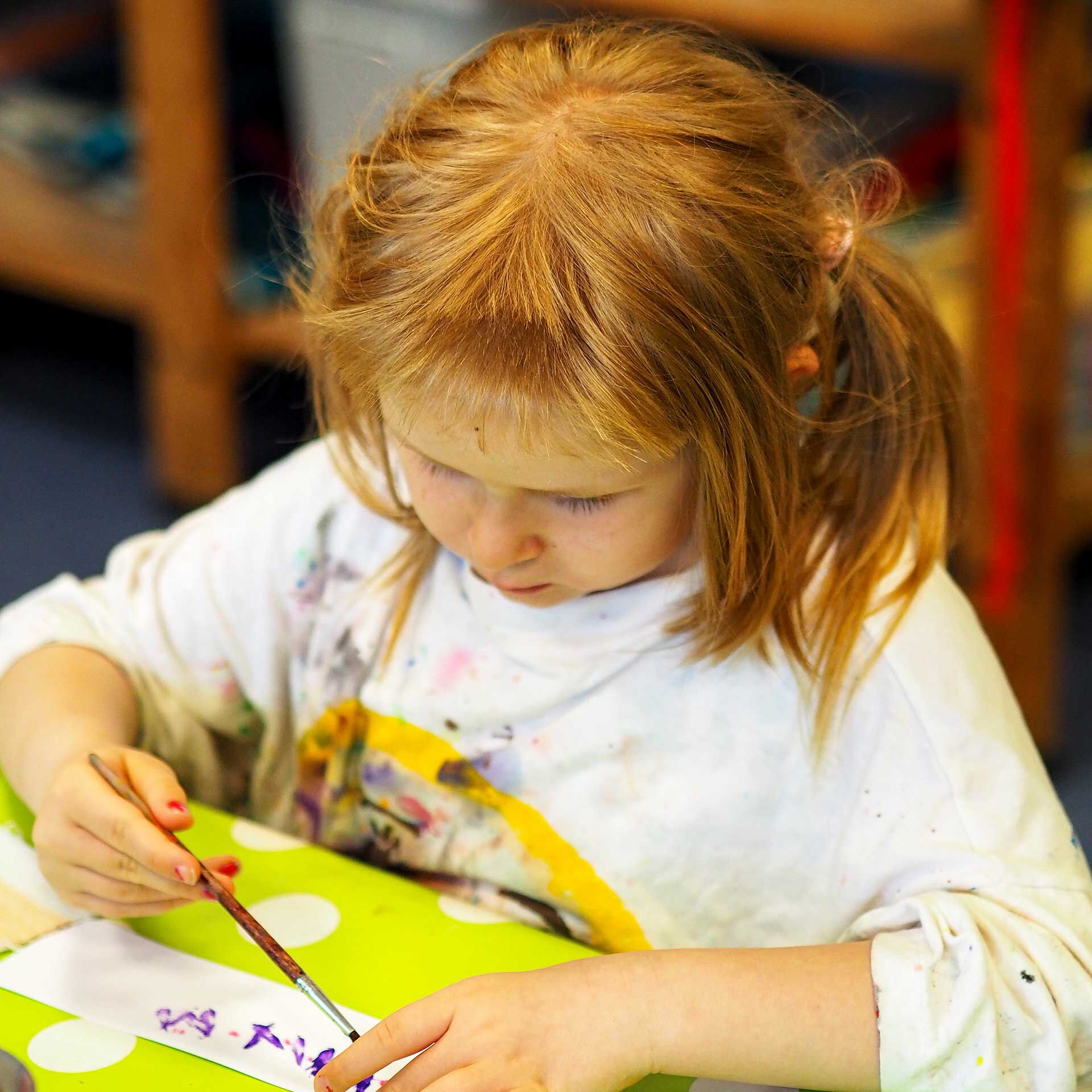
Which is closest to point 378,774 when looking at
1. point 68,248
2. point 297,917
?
point 297,917

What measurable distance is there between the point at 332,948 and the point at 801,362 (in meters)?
0.34

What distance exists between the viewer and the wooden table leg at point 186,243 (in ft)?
6.05

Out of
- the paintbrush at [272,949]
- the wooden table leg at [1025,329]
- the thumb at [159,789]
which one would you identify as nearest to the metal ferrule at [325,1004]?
the paintbrush at [272,949]

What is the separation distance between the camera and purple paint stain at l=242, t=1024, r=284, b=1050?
2.11ft

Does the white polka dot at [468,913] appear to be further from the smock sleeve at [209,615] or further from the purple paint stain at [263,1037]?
the smock sleeve at [209,615]

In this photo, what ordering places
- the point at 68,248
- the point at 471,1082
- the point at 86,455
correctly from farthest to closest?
the point at 86,455, the point at 68,248, the point at 471,1082

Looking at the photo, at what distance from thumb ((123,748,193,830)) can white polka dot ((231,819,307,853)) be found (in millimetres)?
51

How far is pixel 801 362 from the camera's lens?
0.68 metres

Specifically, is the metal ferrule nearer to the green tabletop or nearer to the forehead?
the green tabletop

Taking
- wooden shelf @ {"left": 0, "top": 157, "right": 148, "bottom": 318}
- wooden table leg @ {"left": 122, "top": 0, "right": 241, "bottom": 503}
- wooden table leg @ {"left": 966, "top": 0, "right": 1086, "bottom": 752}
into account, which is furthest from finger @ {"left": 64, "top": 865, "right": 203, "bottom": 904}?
wooden shelf @ {"left": 0, "top": 157, "right": 148, "bottom": 318}

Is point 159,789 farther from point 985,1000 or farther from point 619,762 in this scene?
point 985,1000

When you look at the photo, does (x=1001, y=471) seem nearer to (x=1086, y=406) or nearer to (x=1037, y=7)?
(x=1086, y=406)

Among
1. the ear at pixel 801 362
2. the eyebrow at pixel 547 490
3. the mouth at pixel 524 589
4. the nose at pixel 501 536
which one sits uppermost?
the ear at pixel 801 362

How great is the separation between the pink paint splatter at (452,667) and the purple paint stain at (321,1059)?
236mm
